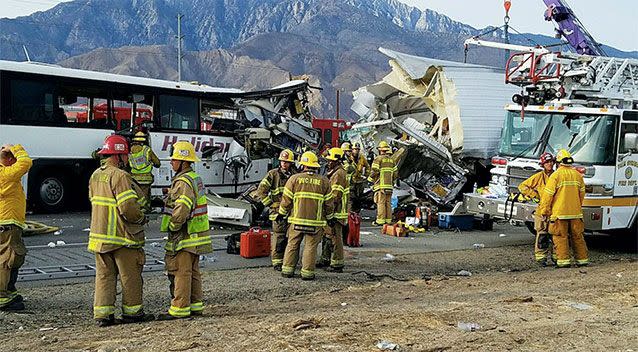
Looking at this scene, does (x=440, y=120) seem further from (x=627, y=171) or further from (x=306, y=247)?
(x=306, y=247)

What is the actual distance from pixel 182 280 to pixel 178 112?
35.6 ft

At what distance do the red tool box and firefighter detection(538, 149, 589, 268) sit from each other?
4.20 meters

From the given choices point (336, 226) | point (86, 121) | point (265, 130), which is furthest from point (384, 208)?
point (86, 121)

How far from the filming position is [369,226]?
49.9 ft

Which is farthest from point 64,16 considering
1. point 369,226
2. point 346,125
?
point 369,226

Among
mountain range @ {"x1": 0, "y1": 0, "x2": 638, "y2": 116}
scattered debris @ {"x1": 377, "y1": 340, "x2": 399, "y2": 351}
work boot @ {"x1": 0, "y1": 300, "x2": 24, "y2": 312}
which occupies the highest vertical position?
mountain range @ {"x1": 0, "y1": 0, "x2": 638, "y2": 116}

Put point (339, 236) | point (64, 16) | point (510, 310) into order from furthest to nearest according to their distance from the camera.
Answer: point (64, 16)
point (339, 236)
point (510, 310)

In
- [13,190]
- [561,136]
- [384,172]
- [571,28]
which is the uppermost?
[571,28]

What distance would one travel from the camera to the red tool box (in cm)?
1051

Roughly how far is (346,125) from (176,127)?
31.2 feet

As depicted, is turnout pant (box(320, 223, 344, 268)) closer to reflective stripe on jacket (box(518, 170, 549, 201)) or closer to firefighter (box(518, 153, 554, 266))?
firefighter (box(518, 153, 554, 266))

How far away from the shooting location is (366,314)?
705 cm

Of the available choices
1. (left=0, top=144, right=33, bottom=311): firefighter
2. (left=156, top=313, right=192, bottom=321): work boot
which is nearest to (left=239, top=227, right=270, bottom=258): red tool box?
(left=156, top=313, right=192, bottom=321): work boot

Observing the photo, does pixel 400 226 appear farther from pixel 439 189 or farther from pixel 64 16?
pixel 64 16
